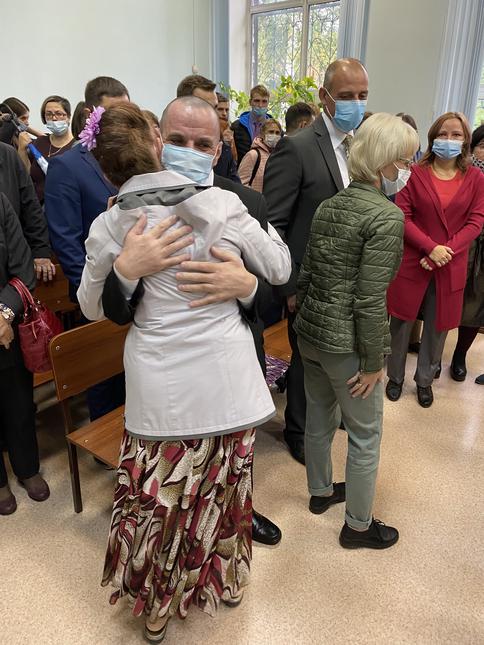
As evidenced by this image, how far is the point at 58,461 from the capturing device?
240 cm

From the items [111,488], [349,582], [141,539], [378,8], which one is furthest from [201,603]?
[378,8]

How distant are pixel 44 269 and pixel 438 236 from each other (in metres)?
2.13

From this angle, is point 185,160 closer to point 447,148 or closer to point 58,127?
point 447,148

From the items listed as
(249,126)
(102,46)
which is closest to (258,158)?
(249,126)

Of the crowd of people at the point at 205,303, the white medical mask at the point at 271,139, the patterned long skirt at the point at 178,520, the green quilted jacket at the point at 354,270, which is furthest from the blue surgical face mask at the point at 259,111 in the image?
the patterned long skirt at the point at 178,520

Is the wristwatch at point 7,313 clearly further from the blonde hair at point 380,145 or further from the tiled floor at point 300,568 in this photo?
the blonde hair at point 380,145

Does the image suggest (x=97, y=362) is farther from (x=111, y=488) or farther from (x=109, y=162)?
(x=109, y=162)

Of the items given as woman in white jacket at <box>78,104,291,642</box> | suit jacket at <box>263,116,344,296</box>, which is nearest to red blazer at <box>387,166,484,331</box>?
suit jacket at <box>263,116,344,296</box>

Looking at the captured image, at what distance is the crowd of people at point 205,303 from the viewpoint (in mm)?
1140

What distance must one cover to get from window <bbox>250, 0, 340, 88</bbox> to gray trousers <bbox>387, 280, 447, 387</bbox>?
16.4 feet

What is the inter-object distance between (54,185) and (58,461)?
4.25ft

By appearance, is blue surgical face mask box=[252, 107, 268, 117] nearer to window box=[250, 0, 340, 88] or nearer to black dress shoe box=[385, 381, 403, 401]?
window box=[250, 0, 340, 88]

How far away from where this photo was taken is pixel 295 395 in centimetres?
238

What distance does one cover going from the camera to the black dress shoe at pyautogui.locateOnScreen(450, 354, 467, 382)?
3.33 meters
